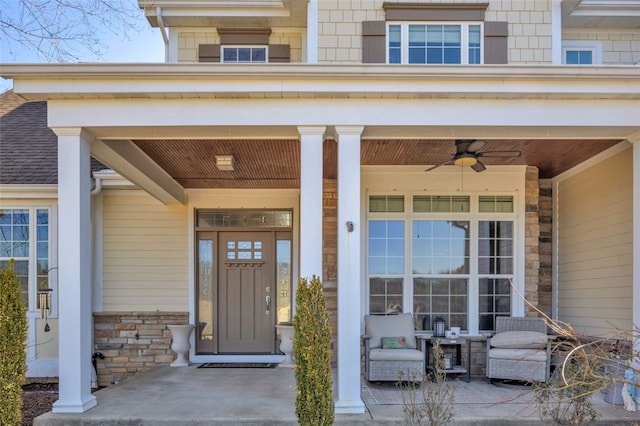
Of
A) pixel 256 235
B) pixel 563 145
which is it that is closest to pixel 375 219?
pixel 256 235

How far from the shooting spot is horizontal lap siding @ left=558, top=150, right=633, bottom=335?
5.71 meters

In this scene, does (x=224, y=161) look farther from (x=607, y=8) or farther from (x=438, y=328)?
(x=607, y=8)

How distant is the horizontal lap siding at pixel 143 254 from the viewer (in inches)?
298

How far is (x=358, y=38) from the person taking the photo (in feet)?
21.5

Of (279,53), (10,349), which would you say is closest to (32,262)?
(10,349)

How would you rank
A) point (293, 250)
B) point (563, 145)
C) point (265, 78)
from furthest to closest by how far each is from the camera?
point (293, 250), point (563, 145), point (265, 78)

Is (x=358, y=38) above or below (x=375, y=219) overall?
above

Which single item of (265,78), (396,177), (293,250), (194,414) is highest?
(265,78)

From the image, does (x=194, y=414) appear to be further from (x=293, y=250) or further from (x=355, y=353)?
(x=293, y=250)

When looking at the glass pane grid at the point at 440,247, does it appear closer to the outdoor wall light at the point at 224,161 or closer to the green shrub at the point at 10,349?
the outdoor wall light at the point at 224,161

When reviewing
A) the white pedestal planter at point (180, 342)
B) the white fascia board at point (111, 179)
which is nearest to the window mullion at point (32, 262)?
the white fascia board at point (111, 179)

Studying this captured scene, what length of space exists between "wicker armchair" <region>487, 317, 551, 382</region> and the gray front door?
3.29 m

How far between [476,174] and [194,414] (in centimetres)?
474

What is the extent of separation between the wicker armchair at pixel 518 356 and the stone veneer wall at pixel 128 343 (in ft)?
14.4
